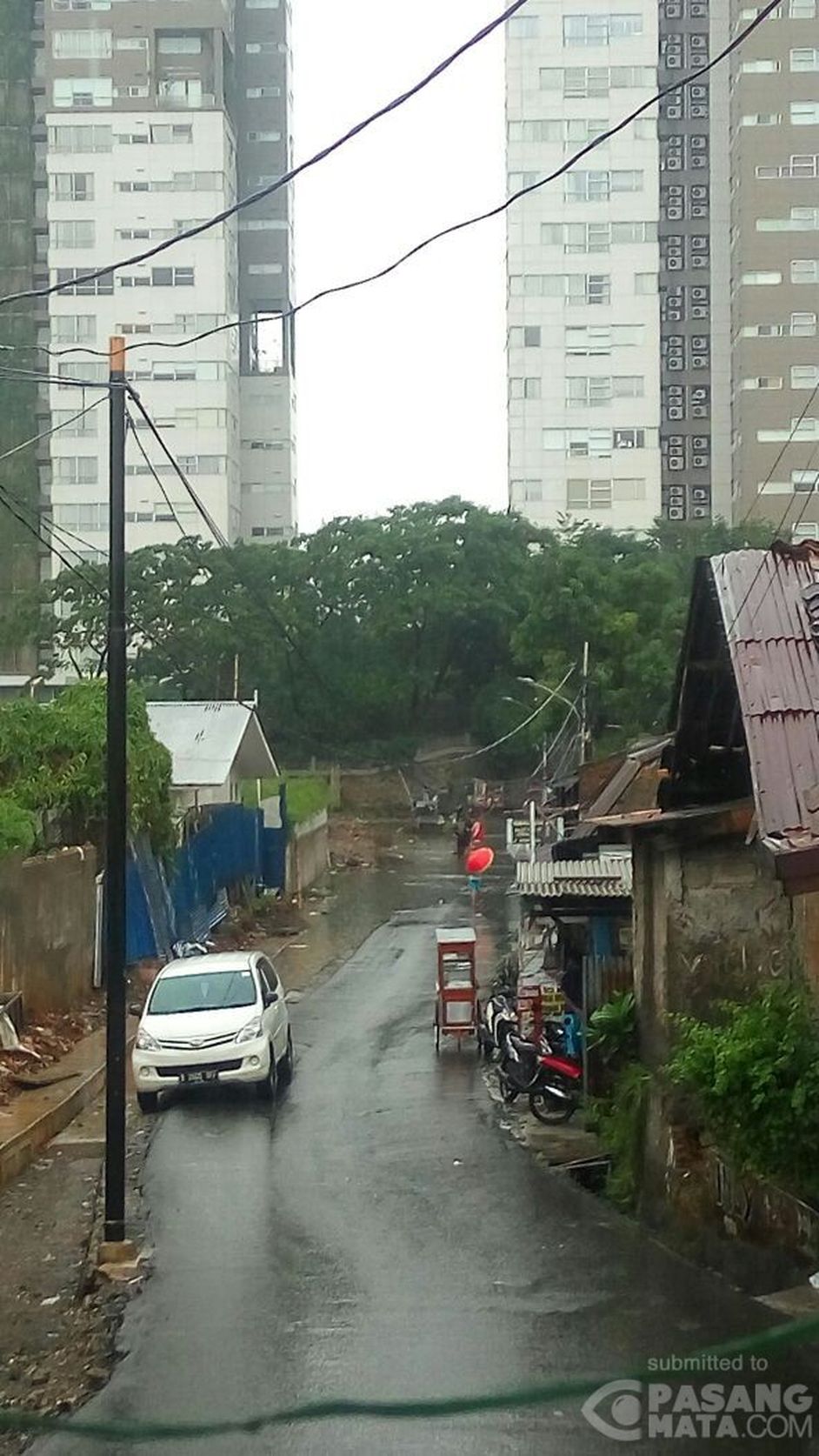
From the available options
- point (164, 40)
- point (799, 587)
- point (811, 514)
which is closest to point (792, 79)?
point (811, 514)

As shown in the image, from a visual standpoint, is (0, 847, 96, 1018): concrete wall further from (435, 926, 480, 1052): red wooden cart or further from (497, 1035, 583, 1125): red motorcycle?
(497, 1035, 583, 1125): red motorcycle

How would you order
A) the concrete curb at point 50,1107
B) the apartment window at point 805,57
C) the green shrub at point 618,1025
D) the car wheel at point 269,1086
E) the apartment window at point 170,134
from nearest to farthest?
the green shrub at point 618,1025 → the concrete curb at point 50,1107 → the car wheel at point 269,1086 → the apartment window at point 805,57 → the apartment window at point 170,134

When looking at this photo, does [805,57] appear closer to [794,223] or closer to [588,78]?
[794,223]

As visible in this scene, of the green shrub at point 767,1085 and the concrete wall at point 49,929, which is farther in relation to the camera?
the concrete wall at point 49,929

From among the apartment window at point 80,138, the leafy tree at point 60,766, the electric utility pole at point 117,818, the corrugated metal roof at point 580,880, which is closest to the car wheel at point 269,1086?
the corrugated metal roof at point 580,880

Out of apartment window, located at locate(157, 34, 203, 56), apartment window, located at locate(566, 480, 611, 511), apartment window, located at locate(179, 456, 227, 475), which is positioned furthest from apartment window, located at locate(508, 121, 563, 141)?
apartment window, located at locate(179, 456, 227, 475)

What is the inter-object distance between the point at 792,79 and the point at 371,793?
32.8 meters

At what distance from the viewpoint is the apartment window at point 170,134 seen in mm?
72312

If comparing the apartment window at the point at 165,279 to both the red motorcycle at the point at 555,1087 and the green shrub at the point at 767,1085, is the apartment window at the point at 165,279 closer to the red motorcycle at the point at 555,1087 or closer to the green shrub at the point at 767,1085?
the red motorcycle at the point at 555,1087

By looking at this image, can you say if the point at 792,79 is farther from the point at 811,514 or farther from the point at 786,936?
the point at 786,936

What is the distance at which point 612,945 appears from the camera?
1816cm

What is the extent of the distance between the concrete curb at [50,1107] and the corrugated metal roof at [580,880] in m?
5.62

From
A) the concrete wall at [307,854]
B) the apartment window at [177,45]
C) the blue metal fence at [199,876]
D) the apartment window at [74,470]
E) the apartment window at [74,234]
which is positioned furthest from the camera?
the apartment window at [177,45]

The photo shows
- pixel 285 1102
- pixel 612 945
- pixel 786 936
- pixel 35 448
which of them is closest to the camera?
pixel 786 936
